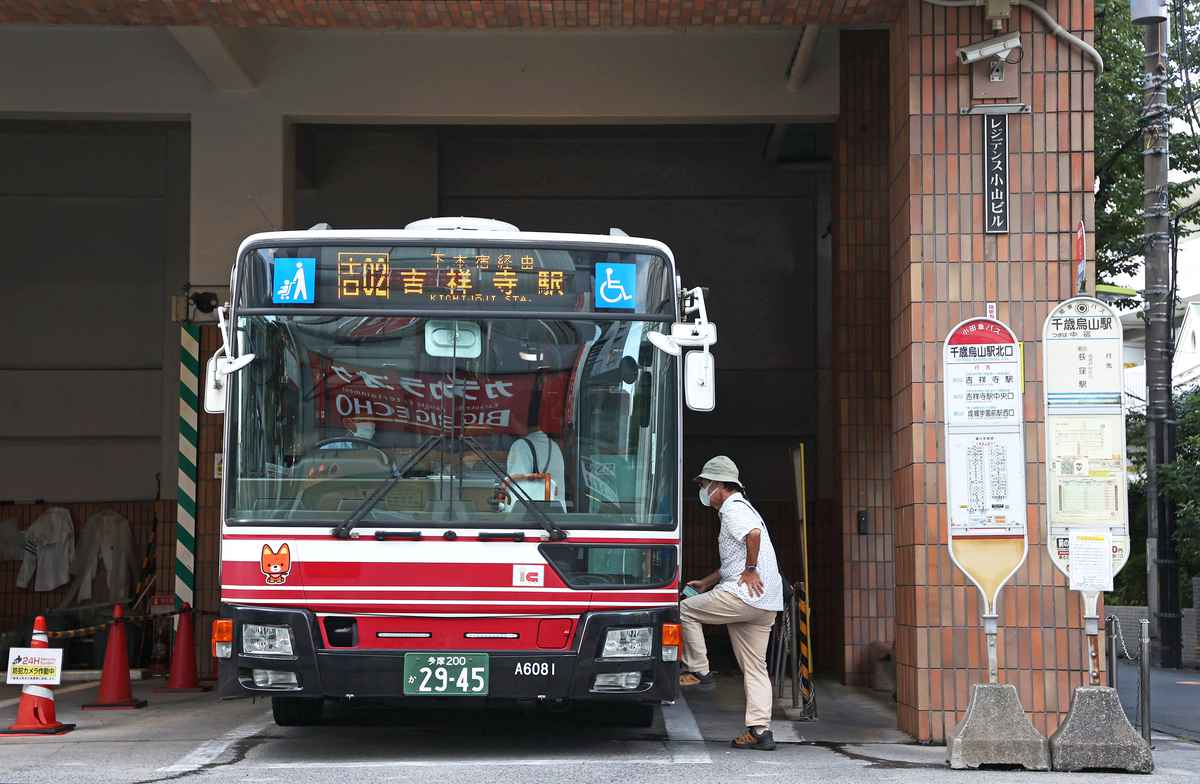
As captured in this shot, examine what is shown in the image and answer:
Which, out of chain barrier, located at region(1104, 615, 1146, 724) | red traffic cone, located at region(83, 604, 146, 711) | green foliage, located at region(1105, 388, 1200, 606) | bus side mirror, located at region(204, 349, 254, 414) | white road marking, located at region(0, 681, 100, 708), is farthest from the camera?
green foliage, located at region(1105, 388, 1200, 606)

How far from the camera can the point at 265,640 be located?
24.8 feet

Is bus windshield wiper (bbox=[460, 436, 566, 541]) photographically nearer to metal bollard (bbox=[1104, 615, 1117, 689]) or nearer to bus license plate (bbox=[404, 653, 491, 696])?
bus license plate (bbox=[404, 653, 491, 696])

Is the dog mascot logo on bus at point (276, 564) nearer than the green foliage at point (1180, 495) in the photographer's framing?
Yes

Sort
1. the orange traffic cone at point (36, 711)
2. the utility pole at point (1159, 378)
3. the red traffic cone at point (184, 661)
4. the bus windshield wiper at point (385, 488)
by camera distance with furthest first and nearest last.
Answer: the utility pole at point (1159, 378) < the red traffic cone at point (184, 661) < the orange traffic cone at point (36, 711) < the bus windshield wiper at point (385, 488)

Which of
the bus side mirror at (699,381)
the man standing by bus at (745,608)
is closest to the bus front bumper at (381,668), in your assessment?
the man standing by bus at (745,608)

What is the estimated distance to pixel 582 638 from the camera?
24.8ft

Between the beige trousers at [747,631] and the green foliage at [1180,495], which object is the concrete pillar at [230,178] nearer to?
the beige trousers at [747,631]

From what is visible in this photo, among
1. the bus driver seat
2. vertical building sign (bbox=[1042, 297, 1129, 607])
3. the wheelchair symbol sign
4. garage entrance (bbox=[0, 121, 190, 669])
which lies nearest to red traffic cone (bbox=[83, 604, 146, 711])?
the bus driver seat

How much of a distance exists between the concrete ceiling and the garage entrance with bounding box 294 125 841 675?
30.7 ft

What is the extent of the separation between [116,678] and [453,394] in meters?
5.17

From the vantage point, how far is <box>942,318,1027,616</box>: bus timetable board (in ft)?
27.5

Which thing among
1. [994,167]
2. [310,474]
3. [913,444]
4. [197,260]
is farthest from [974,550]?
[197,260]

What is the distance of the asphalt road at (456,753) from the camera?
7.40m

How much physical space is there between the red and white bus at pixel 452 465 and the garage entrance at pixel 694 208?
1105 cm
